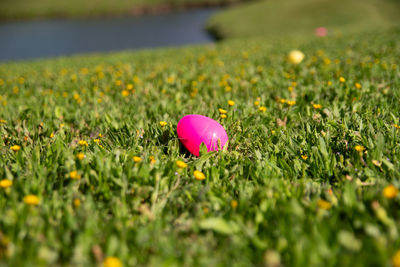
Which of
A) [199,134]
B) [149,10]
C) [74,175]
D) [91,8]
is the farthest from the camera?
[91,8]

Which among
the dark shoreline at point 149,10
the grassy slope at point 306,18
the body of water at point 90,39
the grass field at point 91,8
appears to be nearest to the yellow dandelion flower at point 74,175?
the grassy slope at point 306,18

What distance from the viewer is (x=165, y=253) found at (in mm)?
1374

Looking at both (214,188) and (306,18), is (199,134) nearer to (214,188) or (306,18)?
Result: (214,188)

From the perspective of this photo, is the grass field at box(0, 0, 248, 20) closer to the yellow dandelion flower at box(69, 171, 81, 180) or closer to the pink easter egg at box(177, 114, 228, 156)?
the pink easter egg at box(177, 114, 228, 156)

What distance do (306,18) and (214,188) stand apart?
24734 millimetres

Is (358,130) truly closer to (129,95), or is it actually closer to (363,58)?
(129,95)

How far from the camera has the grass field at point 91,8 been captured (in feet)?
158

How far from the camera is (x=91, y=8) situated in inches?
1953

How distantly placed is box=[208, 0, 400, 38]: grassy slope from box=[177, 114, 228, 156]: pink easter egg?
1760 centimetres

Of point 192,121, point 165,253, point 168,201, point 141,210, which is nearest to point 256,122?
point 192,121

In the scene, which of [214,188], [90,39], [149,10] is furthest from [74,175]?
[149,10]

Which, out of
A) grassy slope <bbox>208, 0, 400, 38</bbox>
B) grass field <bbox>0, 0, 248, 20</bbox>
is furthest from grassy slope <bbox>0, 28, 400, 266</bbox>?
grass field <bbox>0, 0, 248, 20</bbox>

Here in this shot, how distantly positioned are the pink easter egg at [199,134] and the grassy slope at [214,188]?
3.6 inches

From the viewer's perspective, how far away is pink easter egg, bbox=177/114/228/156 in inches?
94.0
